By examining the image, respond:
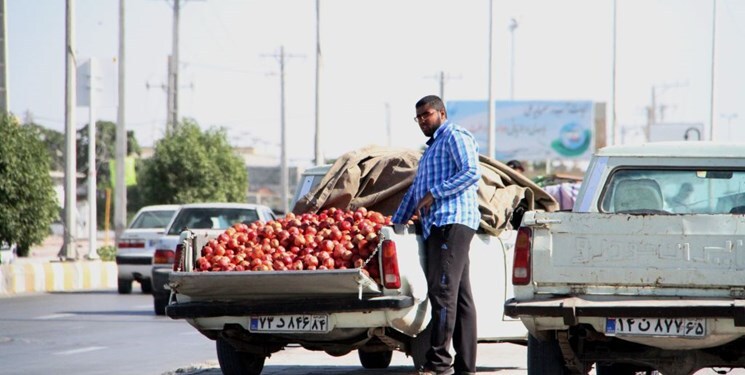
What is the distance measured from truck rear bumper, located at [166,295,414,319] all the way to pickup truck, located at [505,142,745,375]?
3.33 ft

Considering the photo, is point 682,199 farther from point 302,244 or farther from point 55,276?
point 55,276

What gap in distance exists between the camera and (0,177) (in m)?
28.2

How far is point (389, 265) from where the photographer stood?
355 inches

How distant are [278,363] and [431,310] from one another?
3074 mm

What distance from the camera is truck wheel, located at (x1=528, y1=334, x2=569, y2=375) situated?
8375 mm

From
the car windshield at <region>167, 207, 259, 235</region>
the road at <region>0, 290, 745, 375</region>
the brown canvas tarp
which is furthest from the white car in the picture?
the brown canvas tarp

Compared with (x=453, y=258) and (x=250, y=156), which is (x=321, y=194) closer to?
(x=453, y=258)

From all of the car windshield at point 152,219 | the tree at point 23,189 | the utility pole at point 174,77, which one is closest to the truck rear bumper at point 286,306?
the car windshield at point 152,219

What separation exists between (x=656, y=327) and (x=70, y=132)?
26.4m

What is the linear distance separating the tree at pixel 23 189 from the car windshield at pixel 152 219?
10.1 feet

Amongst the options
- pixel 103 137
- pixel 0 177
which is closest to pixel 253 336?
pixel 0 177

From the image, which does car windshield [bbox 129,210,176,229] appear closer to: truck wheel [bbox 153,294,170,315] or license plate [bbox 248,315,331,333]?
truck wheel [bbox 153,294,170,315]

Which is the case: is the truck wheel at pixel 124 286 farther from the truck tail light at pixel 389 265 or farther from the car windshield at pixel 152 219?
the truck tail light at pixel 389 265

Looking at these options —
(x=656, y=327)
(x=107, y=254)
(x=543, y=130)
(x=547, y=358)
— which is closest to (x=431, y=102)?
(x=547, y=358)
